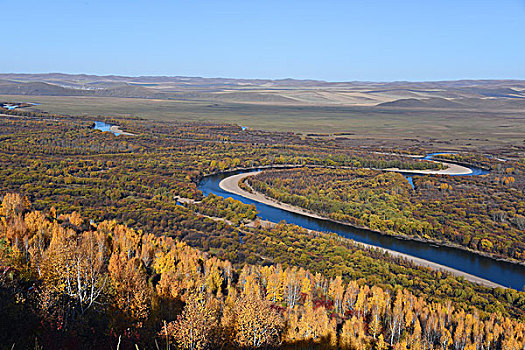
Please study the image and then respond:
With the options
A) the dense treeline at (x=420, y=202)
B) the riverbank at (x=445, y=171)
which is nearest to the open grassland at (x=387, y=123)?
the riverbank at (x=445, y=171)

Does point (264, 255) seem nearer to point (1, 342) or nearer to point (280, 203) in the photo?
point (280, 203)

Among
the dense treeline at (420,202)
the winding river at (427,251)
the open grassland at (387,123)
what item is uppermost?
the open grassland at (387,123)

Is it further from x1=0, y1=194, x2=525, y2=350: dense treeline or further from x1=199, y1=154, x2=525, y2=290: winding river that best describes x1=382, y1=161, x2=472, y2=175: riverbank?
x1=0, y1=194, x2=525, y2=350: dense treeline

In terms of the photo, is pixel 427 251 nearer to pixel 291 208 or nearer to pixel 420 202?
pixel 420 202

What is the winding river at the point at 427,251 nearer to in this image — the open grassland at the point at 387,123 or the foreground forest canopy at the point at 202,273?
the foreground forest canopy at the point at 202,273

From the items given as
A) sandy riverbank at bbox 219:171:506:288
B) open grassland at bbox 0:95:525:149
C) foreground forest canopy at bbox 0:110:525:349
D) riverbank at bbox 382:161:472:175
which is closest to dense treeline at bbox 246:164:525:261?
foreground forest canopy at bbox 0:110:525:349

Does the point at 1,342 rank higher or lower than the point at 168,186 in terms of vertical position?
higher

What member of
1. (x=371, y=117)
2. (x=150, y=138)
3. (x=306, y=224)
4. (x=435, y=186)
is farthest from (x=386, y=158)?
(x=371, y=117)

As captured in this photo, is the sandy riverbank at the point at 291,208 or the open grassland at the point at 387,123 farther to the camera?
the open grassland at the point at 387,123
